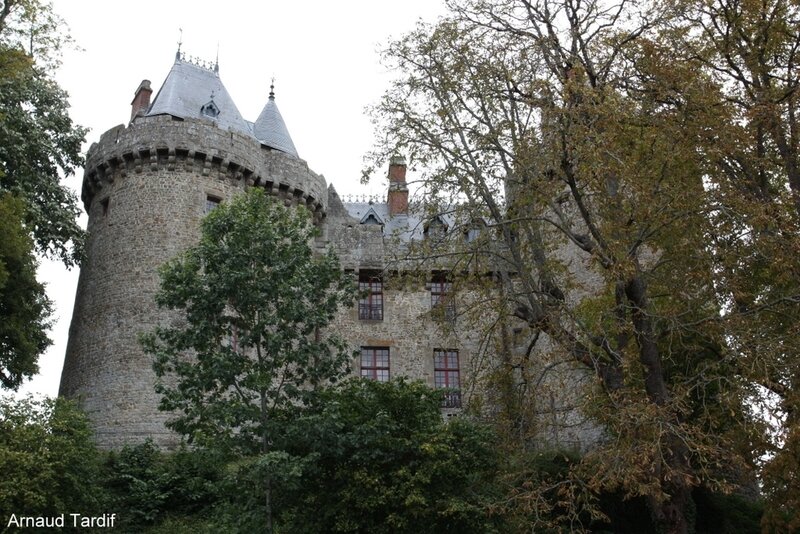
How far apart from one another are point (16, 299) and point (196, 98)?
1004 centimetres

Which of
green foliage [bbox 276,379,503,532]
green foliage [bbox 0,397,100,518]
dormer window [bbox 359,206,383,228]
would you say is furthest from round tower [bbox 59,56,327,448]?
green foliage [bbox 276,379,503,532]

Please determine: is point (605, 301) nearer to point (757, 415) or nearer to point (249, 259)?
point (757, 415)

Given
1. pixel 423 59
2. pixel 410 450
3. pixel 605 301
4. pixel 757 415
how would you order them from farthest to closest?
pixel 605 301, pixel 423 59, pixel 410 450, pixel 757 415

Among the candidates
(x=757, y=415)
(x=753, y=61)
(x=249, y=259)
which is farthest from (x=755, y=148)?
(x=249, y=259)

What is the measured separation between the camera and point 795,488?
39.9ft

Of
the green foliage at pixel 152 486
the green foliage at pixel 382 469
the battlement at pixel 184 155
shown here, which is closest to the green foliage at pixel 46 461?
the green foliage at pixel 152 486

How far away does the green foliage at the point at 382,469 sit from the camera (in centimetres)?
1378

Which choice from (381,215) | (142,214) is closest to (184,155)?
(142,214)

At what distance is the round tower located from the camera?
68.6 ft

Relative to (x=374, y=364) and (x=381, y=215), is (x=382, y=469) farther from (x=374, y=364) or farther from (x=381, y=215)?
(x=381, y=215)

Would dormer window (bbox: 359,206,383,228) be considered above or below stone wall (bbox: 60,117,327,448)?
above

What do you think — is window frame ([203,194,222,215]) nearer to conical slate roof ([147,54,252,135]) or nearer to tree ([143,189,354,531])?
conical slate roof ([147,54,252,135])

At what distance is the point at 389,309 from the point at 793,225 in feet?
48.4

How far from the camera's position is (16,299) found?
19.0 metres
